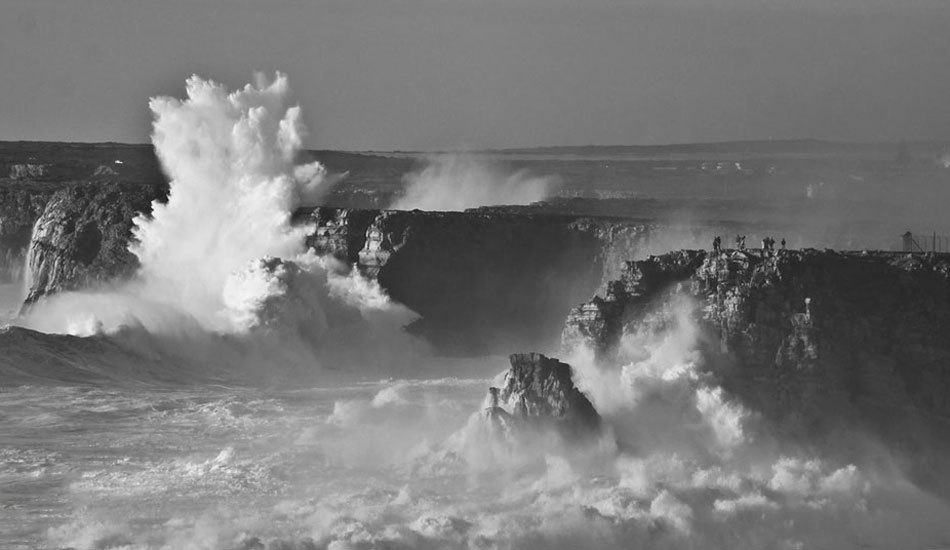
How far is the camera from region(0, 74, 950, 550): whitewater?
31.4 meters

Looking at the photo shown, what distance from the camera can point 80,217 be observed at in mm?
56938

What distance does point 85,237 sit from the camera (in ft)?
184

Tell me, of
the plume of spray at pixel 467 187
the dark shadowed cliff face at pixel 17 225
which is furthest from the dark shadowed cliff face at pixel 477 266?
the plume of spray at pixel 467 187

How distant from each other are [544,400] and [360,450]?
3.45 m

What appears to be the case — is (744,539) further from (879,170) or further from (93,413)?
(879,170)

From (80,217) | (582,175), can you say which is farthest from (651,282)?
(582,175)

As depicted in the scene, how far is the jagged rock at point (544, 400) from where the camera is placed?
115 feet

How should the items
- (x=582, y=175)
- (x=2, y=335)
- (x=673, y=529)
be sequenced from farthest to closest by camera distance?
1. (x=582, y=175)
2. (x=2, y=335)
3. (x=673, y=529)

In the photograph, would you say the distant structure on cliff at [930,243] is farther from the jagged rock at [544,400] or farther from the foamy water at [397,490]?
the jagged rock at [544,400]

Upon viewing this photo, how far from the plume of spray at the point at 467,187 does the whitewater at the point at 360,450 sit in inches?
986

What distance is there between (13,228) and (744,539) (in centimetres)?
3796

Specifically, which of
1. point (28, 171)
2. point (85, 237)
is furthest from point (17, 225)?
point (28, 171)

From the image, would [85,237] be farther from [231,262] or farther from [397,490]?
[397,490]

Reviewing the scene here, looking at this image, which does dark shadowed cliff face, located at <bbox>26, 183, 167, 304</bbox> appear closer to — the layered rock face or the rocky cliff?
the layered rock face
